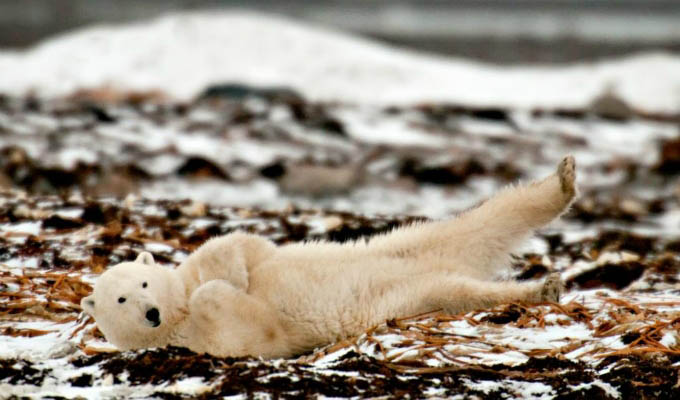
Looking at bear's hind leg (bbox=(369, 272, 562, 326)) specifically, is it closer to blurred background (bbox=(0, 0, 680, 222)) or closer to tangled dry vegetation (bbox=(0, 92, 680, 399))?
tangled dry vegetation (bbox=(0, 92, 680, 399))

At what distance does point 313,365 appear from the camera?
135 inches

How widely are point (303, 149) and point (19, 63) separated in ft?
26.6

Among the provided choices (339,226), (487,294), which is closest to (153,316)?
(487,294)

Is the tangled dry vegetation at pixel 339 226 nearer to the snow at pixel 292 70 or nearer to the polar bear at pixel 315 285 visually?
the polar bear at pixel 315 285

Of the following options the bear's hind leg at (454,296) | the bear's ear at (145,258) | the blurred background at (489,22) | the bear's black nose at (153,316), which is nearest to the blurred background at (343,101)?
the blurred background at (489,22)

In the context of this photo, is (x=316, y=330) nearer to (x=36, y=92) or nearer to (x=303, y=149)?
(x=303, y=149)

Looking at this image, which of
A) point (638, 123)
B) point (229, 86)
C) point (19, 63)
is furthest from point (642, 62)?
point (19, 63)

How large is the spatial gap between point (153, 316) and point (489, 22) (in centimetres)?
1667

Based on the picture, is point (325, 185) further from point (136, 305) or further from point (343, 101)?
point (136, 305)

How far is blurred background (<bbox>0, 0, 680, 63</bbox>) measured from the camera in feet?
62.0

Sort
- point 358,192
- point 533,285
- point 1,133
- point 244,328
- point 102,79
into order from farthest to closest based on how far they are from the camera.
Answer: point 102,79, point 1,133, point 358,192, point 533,285, point 244,328

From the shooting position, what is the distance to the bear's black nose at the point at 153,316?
3633mm

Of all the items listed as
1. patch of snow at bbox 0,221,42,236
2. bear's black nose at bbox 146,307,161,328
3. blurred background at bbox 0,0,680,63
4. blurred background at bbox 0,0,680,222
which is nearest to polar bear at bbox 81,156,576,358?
bear's black nose at bbox 146,307,161,328

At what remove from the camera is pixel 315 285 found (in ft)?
12.8
